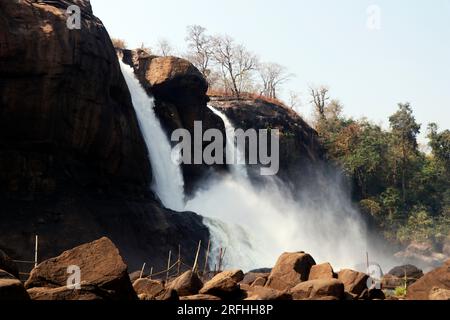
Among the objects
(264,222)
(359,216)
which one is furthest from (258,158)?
(359,216)

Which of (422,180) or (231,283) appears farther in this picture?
(422,180)

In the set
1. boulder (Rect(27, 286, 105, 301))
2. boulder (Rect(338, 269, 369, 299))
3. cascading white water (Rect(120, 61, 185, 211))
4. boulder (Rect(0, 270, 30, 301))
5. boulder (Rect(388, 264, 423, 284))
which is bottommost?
boulder (Rect(388, 264, 423, 284))

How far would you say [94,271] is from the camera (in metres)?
9.55

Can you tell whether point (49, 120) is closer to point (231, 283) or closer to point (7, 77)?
point (7, 77)

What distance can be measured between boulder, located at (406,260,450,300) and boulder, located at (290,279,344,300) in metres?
2.52

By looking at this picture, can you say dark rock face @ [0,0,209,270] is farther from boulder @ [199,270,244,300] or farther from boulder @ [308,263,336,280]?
boulder @ [199,270,244,300]

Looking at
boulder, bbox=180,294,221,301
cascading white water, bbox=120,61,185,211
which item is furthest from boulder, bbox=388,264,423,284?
boulder, bbox=180,294,221,301

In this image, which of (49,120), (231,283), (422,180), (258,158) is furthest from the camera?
(422,180)

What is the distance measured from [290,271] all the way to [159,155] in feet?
51.0

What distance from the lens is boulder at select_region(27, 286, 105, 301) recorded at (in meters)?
8.38

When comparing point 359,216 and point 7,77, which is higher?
point 7,77

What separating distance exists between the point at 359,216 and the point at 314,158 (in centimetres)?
687

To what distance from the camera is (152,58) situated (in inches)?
1303

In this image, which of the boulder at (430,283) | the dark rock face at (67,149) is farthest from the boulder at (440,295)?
the dark rock face at (67,149)
